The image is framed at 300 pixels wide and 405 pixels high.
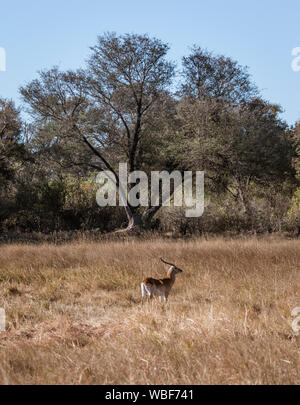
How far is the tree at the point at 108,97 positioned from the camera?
18.0 metres

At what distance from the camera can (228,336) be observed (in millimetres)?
3791

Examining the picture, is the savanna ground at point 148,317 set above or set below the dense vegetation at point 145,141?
below

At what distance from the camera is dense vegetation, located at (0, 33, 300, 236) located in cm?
1817

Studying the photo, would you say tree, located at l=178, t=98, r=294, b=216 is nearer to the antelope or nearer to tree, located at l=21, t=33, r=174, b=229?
tree, located at l=21, t=33, r=174, b=229

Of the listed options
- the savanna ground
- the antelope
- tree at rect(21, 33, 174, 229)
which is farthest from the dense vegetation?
the antelope

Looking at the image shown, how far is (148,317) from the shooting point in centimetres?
483

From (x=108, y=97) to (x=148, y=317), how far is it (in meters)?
15.3

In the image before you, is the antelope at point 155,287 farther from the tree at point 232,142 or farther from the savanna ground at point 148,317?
the tree at point 232,142

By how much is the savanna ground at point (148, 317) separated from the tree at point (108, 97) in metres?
9.75

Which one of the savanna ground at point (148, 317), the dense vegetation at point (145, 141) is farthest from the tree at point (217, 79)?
the savanna ground at point (148, 317)

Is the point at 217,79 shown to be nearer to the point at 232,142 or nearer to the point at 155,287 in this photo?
the point at 232,142

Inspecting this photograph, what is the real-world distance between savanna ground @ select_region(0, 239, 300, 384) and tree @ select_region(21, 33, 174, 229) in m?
9.75
